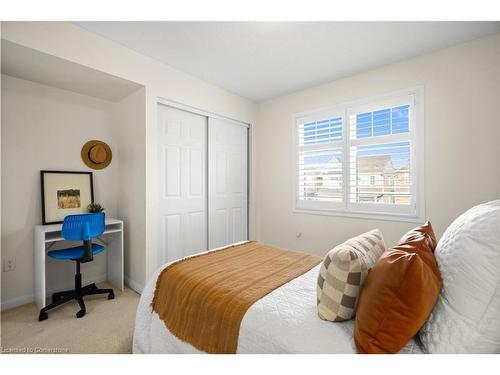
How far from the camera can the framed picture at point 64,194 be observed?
253 cm

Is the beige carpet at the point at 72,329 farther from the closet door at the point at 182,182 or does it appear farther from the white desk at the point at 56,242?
the closet door at the point at 182,182

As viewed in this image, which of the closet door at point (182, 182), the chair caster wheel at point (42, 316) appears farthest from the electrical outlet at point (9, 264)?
the closet door at point (182, 182)

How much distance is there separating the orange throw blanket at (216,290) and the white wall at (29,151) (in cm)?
186

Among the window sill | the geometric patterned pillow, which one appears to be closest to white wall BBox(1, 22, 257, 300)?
the window sill

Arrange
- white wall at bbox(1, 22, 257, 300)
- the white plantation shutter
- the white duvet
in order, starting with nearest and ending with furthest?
the white duvet
white wall at bbox(1, 22, 257, 300)
the white plantation shutter

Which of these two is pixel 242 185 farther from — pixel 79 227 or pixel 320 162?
pixel 79 227

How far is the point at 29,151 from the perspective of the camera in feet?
8.08

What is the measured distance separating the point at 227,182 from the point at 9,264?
2.45m

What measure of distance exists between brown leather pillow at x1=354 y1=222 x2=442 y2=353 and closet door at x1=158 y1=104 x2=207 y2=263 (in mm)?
2376

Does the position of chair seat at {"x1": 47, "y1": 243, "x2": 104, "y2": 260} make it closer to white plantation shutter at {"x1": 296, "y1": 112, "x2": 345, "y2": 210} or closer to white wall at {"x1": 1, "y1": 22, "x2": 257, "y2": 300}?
white wall at {"x1": 1, "y1": 22, "x2": 257, "y2": 300}

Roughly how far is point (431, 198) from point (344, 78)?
5.52 ft

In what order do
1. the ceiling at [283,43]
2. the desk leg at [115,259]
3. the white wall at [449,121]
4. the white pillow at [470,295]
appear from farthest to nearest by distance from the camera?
the desk leg at [115,259] → the white wall at [449,121] → the ceiling at [283,43] → the white pillow at [470,295]

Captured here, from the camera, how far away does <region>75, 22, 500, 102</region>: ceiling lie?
2037mm
